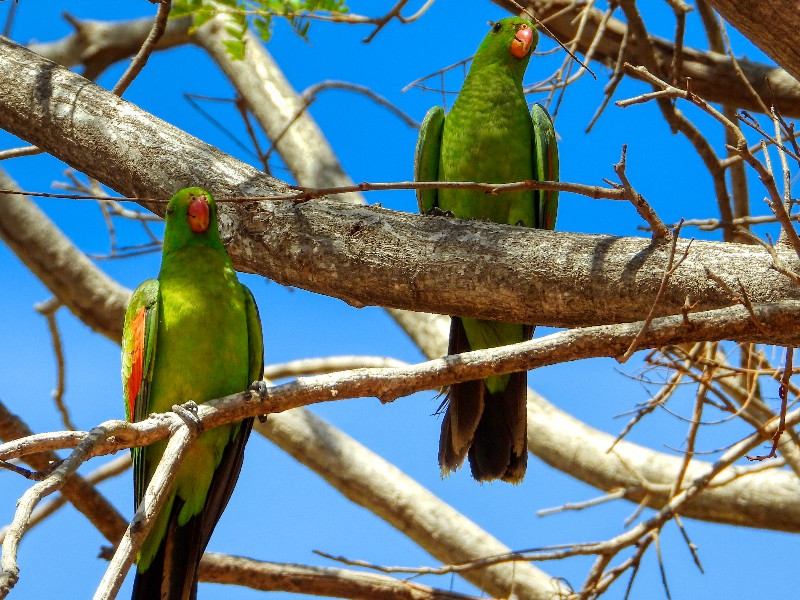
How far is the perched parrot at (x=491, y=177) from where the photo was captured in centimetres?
342

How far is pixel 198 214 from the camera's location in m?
3.07

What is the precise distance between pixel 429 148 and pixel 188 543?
77.4 inches

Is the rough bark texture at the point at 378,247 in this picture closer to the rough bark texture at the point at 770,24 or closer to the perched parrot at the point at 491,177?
the rough bark texture at the point at 770,24

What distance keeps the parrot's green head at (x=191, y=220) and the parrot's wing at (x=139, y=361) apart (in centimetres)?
24

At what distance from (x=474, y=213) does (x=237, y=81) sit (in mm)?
3242

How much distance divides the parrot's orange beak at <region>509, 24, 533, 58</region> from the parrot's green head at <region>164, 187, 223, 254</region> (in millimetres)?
1672

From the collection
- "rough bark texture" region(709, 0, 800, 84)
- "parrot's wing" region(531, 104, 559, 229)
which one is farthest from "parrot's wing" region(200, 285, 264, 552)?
"rough bark texture" region(709, 0, 800, 84)

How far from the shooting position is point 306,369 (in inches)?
223

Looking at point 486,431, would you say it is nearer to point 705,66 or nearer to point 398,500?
point 398,500

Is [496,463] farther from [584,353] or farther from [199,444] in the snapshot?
[584,353]

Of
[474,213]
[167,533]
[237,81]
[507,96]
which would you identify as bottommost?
[167,533]

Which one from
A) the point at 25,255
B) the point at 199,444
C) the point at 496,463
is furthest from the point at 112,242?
the point at 496,463

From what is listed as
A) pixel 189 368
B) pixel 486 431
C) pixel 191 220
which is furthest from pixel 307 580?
pixel 191 220

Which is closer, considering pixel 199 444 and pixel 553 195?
pixel 199 444
